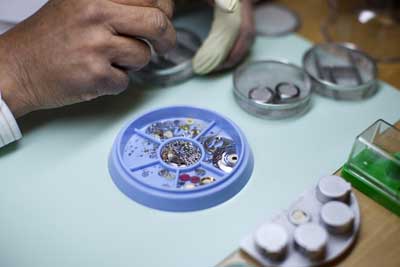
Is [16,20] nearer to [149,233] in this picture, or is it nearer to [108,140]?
[108,140]

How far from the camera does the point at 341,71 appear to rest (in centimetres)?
92

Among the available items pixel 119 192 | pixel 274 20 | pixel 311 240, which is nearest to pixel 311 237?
pixel 311 240

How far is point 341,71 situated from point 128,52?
414mm

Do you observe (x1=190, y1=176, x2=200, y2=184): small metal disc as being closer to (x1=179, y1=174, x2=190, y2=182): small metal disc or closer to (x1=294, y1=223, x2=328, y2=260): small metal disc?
(x1=179, y1=174, x2=190, y2=182): small metal disc

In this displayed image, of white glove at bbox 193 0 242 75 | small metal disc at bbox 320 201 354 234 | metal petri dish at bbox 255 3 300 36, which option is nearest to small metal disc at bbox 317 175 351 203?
small metal disc at bbox 320 201 354 234

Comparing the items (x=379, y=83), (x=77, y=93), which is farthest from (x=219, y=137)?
(x=379, y=83)

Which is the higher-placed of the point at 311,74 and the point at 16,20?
the point at 16,20

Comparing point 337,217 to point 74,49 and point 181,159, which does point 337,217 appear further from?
point 74,49

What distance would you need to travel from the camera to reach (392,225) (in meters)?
0.67

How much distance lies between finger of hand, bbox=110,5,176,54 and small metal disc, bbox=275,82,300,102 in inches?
9.2

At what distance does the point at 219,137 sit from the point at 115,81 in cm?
19

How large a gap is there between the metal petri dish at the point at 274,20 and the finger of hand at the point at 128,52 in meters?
0.34

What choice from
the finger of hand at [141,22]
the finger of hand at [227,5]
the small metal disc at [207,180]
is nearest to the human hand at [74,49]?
the finger of hand at [141,22]

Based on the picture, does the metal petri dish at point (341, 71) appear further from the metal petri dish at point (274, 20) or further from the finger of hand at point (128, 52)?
the finger of hand at point (128, 52)
